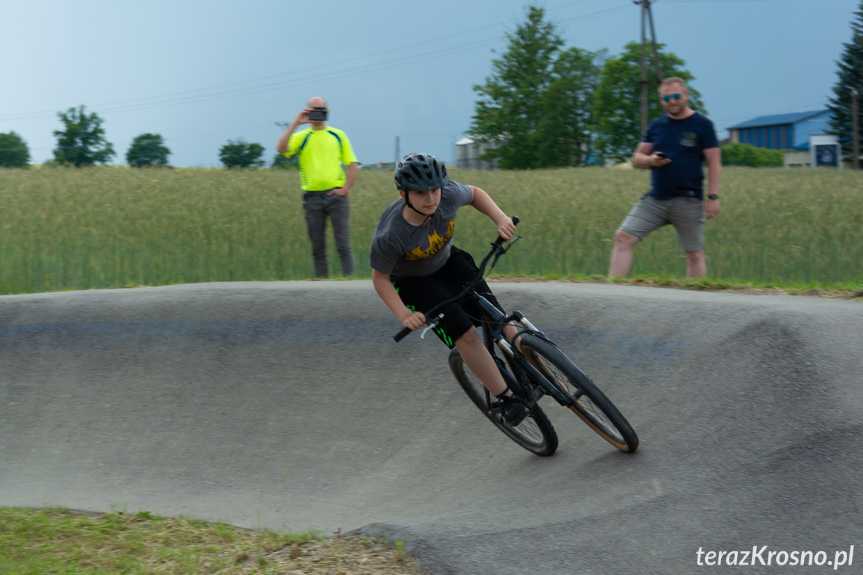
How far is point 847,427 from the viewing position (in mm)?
A: 4199

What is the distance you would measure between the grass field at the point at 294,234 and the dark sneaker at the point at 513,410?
375 centimetres

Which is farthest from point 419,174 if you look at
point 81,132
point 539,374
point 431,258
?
point 81,132

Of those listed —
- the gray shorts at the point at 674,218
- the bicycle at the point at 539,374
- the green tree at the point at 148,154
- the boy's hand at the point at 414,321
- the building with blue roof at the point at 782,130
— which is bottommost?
the bicycle at the point at 539,374

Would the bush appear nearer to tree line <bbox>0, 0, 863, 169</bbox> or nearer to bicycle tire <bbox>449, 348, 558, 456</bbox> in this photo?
tree line <bbox>0, 0, 863, 169</bbox>

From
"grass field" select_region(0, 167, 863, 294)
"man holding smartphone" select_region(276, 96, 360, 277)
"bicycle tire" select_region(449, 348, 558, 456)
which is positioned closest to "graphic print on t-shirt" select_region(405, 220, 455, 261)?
"bicycle tire" select_region(449, 348, 558, 456)

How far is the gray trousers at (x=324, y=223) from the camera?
9242 millimetres

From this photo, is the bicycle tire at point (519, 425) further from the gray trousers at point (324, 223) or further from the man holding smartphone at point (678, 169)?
the gray trousers at point (324, 223)

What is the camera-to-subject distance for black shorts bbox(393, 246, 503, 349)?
15.1 ft

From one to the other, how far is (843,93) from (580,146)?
23115 millimetres

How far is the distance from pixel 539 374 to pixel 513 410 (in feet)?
1.06

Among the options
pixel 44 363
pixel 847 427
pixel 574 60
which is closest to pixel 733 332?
pixel 847 427

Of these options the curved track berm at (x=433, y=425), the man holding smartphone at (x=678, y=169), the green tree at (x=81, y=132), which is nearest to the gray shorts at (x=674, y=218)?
the man holding smartphone at (x=678, y=169)

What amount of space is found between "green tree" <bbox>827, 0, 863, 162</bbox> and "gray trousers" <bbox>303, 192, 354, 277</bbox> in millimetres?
68746

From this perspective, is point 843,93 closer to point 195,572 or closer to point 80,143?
point 80,143
